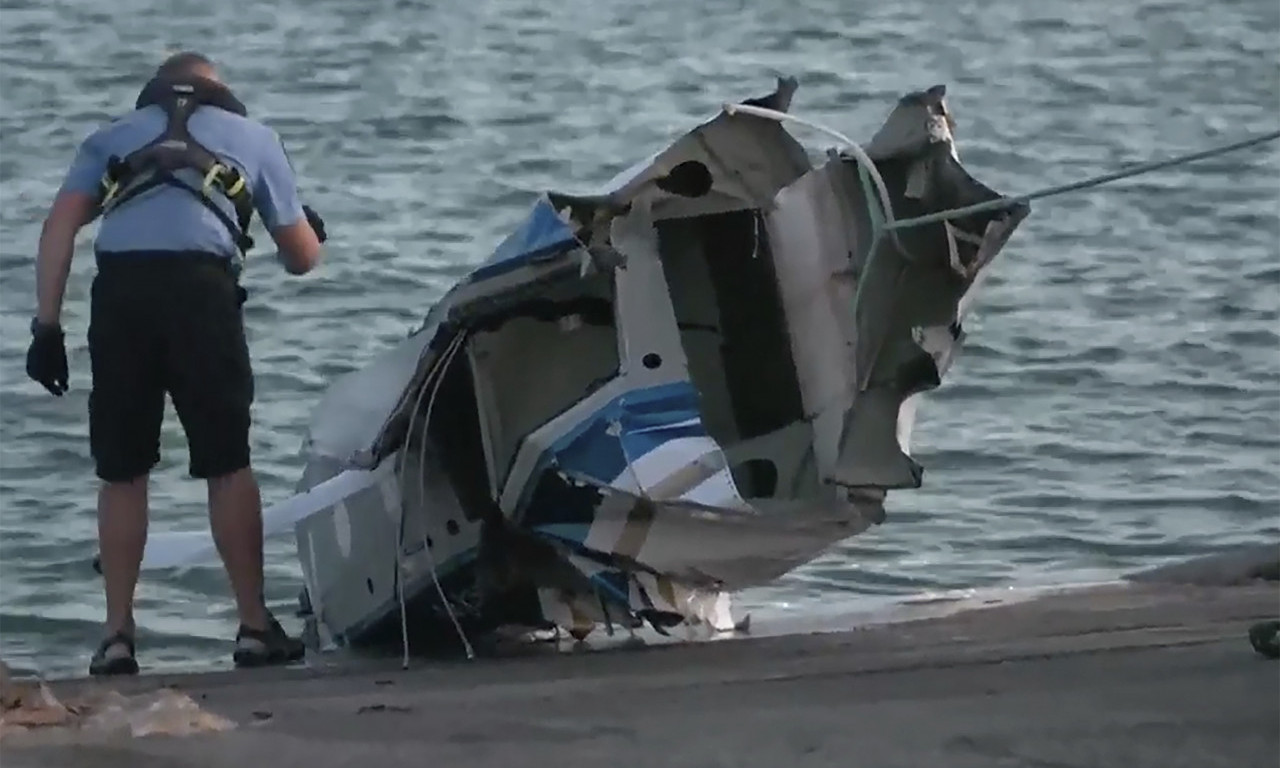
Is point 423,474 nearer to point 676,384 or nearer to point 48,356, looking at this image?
point 676,384

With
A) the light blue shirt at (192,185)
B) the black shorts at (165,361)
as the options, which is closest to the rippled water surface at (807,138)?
the black shorts at (165,361)

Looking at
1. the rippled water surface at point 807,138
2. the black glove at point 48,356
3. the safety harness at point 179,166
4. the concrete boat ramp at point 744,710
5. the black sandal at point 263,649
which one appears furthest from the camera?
the rippled water surface at point 807,138

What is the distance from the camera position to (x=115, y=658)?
22.9ft

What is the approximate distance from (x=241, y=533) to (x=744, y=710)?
230 cm

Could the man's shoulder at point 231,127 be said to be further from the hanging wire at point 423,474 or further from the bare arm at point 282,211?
the hanging wire at point 423,474

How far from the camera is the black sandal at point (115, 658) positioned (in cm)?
697

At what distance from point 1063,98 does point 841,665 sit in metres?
14.2

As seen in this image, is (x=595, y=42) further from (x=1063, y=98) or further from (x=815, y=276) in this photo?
(x=815, y=276)

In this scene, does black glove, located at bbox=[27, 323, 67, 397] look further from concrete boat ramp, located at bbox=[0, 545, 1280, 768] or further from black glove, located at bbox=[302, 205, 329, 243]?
concrete boat ramp, located at bbox=[0, 545, 1280, 768]

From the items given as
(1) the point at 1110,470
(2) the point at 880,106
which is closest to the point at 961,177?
(1) the point at 1110,470

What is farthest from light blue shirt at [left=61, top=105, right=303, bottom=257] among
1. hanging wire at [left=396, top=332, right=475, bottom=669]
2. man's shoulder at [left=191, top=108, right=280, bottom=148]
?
hanging wire at [left=396, top=332, right=475, bottom=669]

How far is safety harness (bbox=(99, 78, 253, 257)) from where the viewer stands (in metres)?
6.78

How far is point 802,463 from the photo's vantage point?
24.2 ft

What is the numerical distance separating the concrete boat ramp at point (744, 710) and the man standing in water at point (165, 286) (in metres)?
0.54
